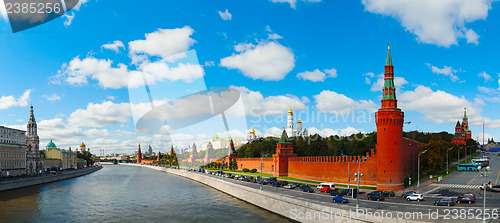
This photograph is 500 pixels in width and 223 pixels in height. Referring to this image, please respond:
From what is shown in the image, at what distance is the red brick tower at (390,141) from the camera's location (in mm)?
49062

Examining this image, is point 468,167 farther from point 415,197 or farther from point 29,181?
point 29,181

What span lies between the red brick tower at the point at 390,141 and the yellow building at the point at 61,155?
115 m

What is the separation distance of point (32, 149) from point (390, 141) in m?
90.0

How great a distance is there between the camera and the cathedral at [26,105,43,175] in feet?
303

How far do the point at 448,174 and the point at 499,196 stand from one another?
2770 centimetres

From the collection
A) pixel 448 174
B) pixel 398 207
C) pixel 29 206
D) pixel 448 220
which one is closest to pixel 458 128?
pixel 448 174

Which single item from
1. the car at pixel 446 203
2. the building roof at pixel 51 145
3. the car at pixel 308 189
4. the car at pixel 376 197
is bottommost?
the car at pixel 308 189

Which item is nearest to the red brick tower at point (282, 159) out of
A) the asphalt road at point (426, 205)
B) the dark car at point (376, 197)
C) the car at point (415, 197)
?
the asphalt road at point (426, 205)

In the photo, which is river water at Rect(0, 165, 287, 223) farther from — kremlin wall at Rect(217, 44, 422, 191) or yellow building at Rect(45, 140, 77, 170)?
yellow building at Rect(45, 140, 77, 170)

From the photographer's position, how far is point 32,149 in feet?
314

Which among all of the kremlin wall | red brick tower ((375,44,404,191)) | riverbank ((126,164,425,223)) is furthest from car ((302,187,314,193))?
red brick tower ((375,44,404,191))

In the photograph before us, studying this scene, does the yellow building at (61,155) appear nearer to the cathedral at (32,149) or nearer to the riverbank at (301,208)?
the cathedral at (32,149)

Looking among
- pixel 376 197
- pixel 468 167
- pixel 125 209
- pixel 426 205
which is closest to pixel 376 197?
pixel 376 197

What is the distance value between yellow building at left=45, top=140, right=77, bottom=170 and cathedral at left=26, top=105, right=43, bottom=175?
26.1 m
